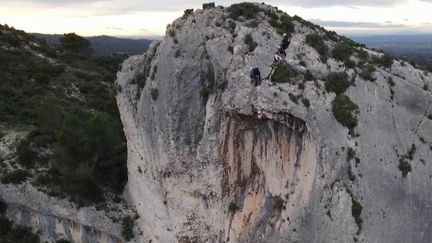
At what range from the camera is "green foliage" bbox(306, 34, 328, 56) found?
28.2m

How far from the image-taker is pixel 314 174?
24.2 metres

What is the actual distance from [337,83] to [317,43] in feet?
12.4

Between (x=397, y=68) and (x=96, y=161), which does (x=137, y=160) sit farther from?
(x=397, y=68)

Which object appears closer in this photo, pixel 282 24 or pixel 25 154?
pixel 282 24

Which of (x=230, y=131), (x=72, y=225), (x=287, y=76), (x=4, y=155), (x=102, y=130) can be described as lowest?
(x=72, y=225)

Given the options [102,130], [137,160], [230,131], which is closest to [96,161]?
[102,130]

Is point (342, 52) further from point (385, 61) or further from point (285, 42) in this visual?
point (285, 42)

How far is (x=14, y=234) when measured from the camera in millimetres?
37125

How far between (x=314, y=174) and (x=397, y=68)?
981cm

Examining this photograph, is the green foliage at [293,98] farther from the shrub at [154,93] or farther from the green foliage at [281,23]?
the shrub at [154,93]

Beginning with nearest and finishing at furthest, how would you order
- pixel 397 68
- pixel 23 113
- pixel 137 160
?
pixel 397 68 → pixel 137 160 → pixel 23 113

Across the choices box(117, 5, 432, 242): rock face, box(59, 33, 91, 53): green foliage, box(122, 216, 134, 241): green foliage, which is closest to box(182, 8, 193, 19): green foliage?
box(117, 5, 432, 242): rock face

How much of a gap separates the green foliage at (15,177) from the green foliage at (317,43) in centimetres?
2551

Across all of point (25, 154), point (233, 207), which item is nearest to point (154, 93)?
point (233, 207)
